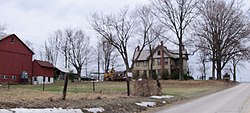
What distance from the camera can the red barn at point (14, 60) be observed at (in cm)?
5796

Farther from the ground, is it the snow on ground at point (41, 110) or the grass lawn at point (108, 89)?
the snow on ground at point (41, 110)

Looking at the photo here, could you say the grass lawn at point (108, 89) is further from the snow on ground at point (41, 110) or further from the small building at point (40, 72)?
the small building at point (40, 72)

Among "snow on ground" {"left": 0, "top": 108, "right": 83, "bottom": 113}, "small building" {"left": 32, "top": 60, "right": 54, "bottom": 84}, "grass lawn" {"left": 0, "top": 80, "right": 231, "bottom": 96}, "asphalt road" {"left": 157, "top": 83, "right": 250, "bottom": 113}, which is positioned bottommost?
"asphalt road" {"left": 157, "top": 83, "right": 250, "bottom": 113}

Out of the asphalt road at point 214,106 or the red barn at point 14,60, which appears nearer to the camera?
the asphalt road at point 214,106

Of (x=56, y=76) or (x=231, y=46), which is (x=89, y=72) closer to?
(x=56, y=76)

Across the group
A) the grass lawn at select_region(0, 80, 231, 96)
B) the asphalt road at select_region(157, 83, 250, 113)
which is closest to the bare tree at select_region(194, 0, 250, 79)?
the grass lawn at select_region(0, 80, 231, 96)

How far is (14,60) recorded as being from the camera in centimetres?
6069

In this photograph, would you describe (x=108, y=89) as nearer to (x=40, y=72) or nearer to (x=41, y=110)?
(x=41, y=110)

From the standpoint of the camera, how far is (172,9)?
62594mm

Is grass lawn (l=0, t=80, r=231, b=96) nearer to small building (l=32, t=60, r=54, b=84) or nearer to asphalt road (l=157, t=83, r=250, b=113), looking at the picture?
asphalt road (l=157, t=83, r=250, b=113)

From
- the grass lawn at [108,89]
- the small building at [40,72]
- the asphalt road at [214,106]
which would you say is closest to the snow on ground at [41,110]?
the asphalt road at [214,106]

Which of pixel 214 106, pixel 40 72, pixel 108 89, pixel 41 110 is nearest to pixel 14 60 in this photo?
pixel 40 72

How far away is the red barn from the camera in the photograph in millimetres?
57963

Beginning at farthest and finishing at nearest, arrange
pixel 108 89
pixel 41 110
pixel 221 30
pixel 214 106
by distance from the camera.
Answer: pixel 221 30 < pixel 108 89 < pixel 214 106 < pixel 41 110
